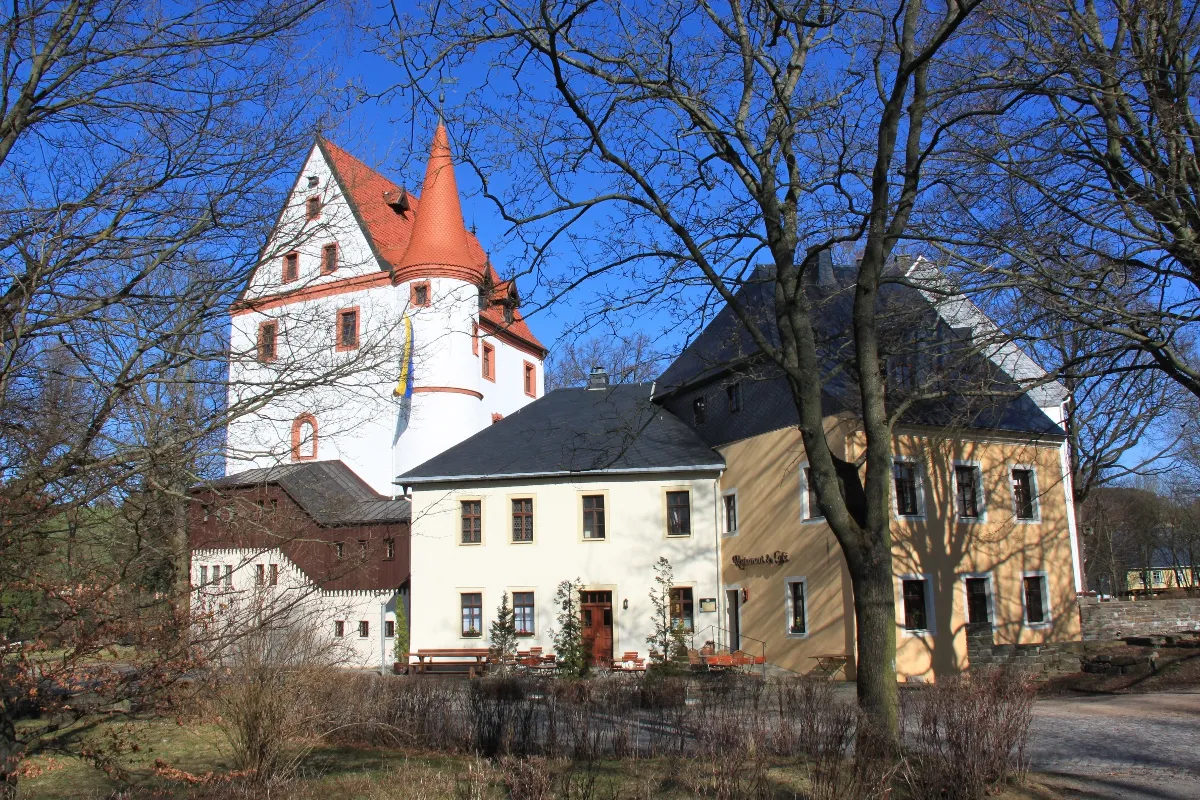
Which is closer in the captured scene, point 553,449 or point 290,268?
point 290,268

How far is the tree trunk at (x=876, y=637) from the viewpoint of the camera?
7859mm

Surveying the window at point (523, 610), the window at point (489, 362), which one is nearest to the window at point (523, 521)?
the window at point (523, 610)

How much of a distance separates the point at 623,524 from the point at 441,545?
5.40m

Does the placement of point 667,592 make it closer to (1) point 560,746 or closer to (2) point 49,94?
(1) point 560,746

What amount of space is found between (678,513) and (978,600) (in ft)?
26.7

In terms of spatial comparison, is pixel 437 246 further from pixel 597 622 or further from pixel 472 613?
pixel 597 622

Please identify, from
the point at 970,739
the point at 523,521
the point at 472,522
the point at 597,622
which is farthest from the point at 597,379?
the point at 970,739

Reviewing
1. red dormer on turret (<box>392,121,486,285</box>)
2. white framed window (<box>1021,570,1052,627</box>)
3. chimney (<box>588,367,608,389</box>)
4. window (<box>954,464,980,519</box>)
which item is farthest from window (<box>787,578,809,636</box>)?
red dormer on turret (<box>392,121,486,285</box>)

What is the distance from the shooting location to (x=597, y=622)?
25.6 meters

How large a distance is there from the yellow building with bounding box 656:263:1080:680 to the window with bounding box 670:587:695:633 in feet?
2.95

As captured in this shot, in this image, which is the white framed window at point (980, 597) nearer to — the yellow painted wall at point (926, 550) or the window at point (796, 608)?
the yellow painted wall at point (926, 550)

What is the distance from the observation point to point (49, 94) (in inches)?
257

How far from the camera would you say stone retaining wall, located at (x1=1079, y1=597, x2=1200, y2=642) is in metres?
25.3

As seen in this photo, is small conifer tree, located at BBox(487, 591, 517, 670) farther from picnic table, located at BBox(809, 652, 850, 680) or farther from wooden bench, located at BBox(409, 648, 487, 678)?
picnic table, located at BBox(809, 652, 850, 680)
